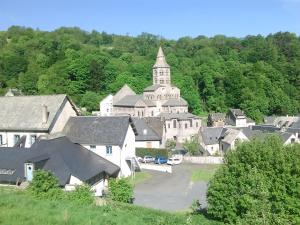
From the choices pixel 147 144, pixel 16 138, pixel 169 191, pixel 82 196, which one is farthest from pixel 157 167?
pixel 82 196

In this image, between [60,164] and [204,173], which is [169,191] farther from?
[60,164]

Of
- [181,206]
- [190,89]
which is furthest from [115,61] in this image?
[181,206]

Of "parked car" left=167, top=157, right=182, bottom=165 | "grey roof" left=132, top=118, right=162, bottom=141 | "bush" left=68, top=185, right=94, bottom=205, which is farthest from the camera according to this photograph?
"grey roof" left=132, top=118, right=162, bottom=141

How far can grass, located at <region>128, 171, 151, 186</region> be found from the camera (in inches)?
1524

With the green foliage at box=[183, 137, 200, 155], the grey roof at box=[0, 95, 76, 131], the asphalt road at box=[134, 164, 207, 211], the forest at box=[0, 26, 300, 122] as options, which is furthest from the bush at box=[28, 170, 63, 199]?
the forest at box=[0, 26, 300, 122]

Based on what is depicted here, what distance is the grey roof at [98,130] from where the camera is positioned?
127 ft

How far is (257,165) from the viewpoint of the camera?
2558 cm

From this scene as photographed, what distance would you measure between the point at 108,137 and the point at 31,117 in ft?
26.0

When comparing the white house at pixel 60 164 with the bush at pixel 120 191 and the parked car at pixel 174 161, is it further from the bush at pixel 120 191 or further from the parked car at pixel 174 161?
the parked car at pixel 174 161

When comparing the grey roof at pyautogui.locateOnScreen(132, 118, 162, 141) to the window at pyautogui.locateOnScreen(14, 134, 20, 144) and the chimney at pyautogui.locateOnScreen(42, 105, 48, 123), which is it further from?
the window at pyautogui.locateOnScreen(14, 134, 20, 144)

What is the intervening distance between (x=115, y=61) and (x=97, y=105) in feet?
91.3

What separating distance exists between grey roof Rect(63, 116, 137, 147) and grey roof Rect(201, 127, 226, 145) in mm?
24463

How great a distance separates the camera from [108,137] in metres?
38.8

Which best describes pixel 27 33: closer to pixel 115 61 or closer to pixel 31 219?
pixel 115 61
